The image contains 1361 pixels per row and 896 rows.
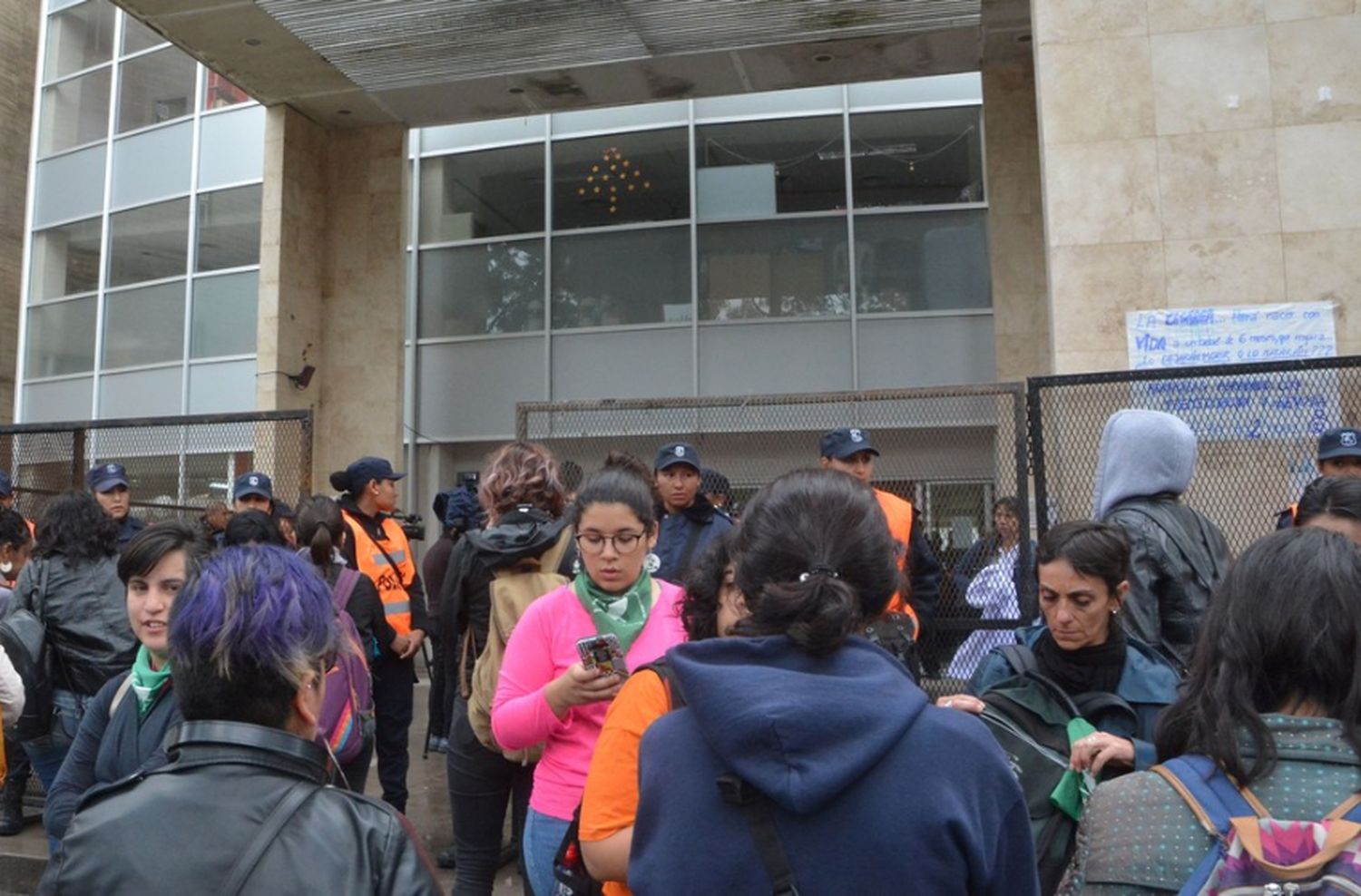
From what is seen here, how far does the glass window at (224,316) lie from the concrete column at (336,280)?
169cm

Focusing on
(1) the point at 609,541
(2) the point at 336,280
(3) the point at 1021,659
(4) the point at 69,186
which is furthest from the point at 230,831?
(4) the point at 69,186

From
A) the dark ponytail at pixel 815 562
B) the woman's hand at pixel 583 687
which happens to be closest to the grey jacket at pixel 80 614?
the woman's hand at pixel 583 687

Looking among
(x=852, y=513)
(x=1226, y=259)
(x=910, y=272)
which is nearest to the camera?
(x=852, y=513)

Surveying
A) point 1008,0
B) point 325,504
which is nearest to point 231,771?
point 325,504

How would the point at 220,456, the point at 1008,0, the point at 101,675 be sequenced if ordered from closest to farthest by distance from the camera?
the point at 101,675
the point at 220,456
the point at 1008,0

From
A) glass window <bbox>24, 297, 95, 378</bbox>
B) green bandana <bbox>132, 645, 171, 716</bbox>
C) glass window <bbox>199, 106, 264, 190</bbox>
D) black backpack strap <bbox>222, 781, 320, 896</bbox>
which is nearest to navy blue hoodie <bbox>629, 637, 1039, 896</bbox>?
black backpack strap <bbox>222, 781, 320, 896</bbox>

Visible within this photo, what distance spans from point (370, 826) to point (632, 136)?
14.1 metres

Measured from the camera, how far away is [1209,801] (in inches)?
69.2

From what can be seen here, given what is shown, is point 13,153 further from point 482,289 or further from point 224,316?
point 482,289

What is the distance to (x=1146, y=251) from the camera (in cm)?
795

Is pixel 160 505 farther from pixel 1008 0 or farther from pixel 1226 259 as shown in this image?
pixel 1008 0

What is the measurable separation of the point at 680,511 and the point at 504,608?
5.46 feet

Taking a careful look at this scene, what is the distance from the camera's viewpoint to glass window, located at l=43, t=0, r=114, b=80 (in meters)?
17.7

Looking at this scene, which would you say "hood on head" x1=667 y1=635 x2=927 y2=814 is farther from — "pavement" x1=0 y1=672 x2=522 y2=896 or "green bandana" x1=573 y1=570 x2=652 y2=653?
"pavement" x1=0 y1=672 x2=522 y2=896
